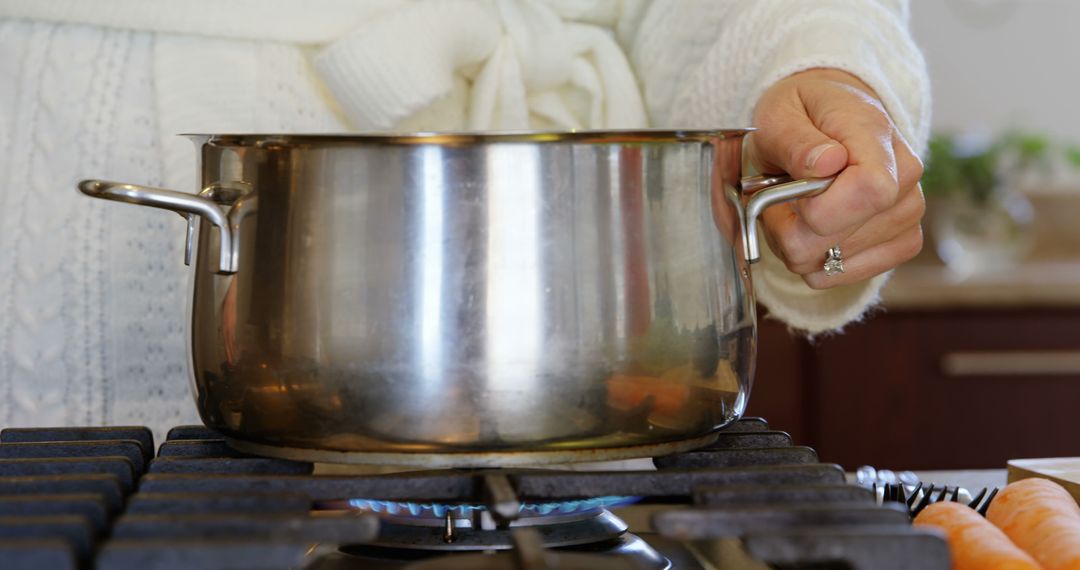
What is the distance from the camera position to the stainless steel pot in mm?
520

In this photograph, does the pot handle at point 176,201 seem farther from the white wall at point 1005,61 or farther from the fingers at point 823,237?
the white wall at point 1005,61

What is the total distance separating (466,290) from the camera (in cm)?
52

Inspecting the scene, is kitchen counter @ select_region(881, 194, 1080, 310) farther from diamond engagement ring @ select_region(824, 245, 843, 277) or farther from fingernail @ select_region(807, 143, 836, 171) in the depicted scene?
fingernail @ select_region(807, 143, 836, 171)

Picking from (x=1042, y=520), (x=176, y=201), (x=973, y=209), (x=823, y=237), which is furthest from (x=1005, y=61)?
(x=176, y=201)

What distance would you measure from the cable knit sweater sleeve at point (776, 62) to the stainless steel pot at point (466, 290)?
0.74ft

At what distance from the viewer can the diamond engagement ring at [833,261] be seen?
0.72 m

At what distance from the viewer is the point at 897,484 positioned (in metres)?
0.64

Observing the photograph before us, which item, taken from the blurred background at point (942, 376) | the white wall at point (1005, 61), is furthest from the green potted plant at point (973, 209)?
the white wall at point (1005, 61)

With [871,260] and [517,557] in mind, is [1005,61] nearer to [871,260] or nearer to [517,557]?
[871,260]

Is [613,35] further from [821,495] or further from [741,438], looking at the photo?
[821,495]

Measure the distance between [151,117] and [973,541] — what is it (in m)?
0.62

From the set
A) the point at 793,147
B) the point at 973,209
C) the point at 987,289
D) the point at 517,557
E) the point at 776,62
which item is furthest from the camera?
the point at 973,209

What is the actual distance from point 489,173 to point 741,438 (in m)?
0.22

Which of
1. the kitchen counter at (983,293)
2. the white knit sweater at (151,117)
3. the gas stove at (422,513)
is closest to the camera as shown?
the gas stove at (422,513)
